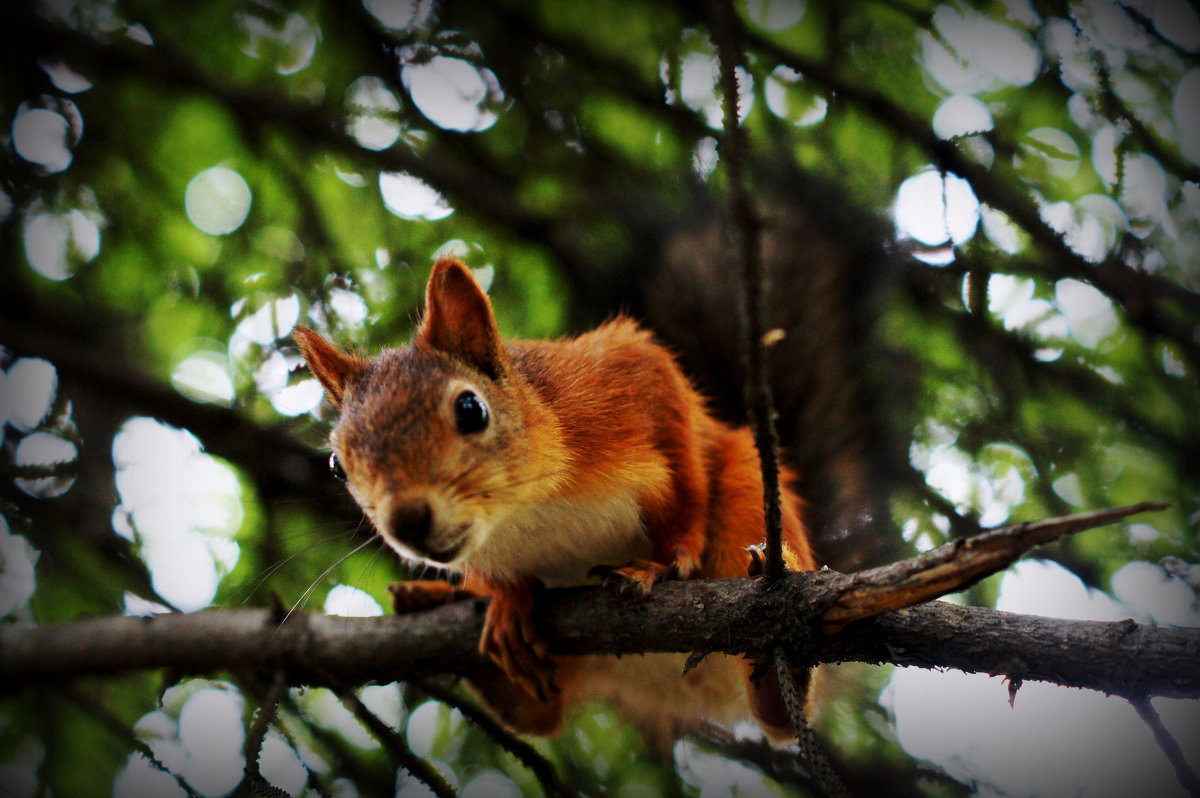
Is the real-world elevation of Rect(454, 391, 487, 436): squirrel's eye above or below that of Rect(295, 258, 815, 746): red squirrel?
above

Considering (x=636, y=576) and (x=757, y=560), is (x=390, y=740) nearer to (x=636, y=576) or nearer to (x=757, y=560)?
(x=636, y=576)

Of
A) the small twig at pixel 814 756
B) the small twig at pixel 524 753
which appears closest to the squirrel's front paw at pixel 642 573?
the small twig at pixel 524 753

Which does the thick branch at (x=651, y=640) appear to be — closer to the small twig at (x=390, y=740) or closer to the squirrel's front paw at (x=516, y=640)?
the squirrel's front paw at (x=516, y=640)

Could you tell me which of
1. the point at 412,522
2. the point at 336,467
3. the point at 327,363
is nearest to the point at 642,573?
the point at 412,522

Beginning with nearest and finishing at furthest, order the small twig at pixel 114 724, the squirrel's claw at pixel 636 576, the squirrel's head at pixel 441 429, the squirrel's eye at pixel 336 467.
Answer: the small twig at pixel 114 724
the squirrel's head at pixel 441 429
the squirrel's claw at pixel 636 576
the squirrel's eye at pixel 336 467

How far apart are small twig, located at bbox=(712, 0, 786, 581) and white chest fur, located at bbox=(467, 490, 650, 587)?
83 cm

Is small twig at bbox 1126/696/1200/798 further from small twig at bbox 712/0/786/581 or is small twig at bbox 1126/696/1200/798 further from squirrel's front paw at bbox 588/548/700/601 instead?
squirrel's front paw at bbox 588/548/700/601

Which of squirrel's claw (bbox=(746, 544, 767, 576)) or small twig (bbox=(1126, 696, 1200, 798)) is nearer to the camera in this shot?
small twig (bbox=(1126, 696, 1200, 798))

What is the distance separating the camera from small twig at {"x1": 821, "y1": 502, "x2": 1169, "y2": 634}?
91 cm

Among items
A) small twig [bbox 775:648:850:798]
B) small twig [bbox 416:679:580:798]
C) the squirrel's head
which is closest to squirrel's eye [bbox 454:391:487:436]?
the squirrel's head

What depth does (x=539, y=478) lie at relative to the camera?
74.0 inches

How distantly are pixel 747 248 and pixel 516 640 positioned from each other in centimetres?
139

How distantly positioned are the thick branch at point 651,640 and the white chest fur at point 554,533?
123mm

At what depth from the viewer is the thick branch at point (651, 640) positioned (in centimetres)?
118
